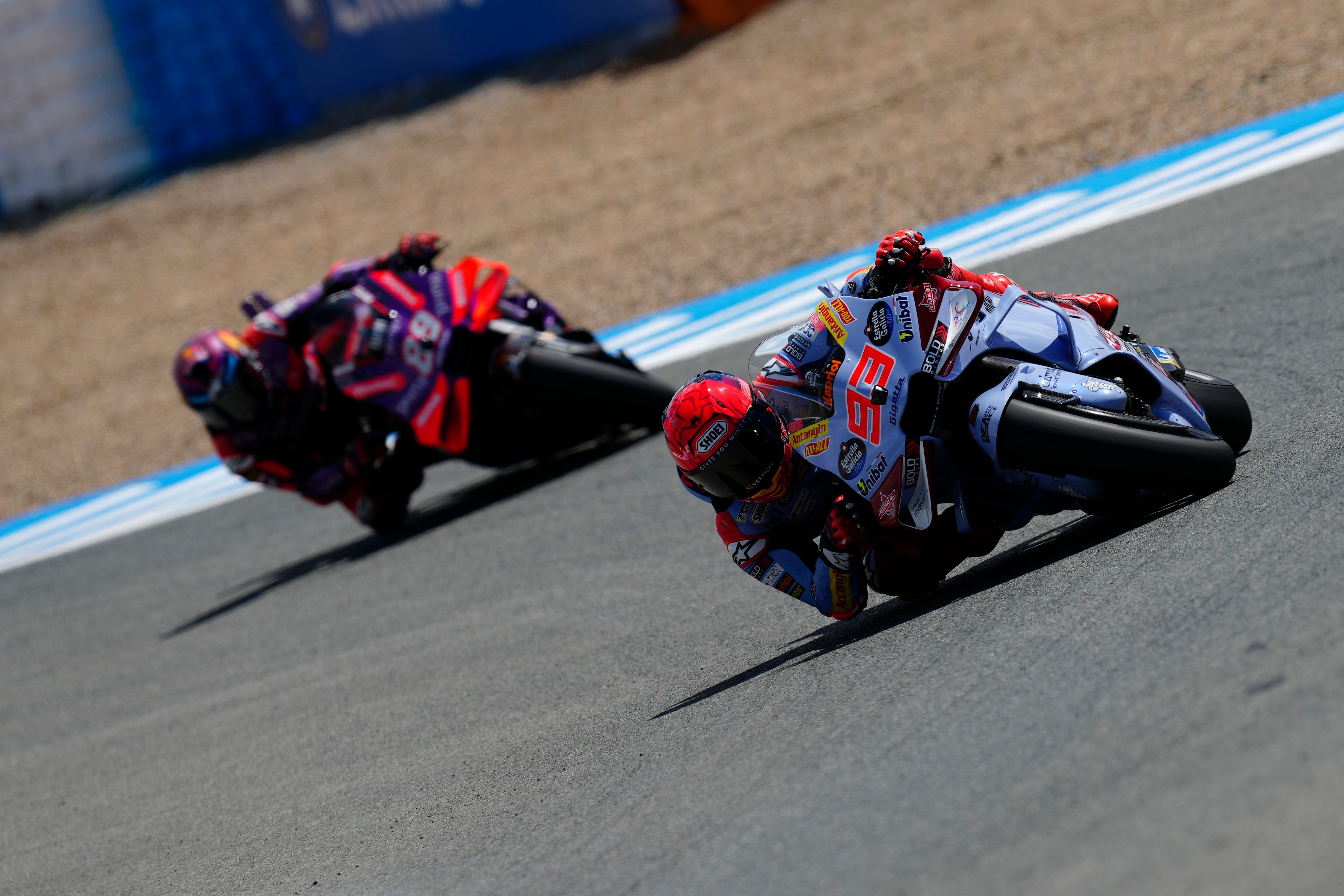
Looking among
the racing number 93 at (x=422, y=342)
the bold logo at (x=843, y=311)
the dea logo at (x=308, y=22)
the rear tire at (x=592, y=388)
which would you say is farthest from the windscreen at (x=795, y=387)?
the dea logo at (x=308, y=22)

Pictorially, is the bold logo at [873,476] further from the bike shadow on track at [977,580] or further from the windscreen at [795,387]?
the bike shadow on track at [977,580]

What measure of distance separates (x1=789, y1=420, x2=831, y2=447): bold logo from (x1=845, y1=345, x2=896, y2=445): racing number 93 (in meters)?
0.12

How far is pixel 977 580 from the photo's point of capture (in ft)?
17.6

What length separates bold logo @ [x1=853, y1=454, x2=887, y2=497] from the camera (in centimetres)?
512

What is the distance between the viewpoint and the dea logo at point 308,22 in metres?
19.8

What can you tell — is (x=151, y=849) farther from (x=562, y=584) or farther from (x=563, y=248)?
→ (x=563, y=248)

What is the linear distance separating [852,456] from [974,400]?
0.46 m

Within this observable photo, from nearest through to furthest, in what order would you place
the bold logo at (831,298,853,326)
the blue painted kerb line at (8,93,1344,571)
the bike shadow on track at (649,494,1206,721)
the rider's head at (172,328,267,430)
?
the bike shadow on track at (649,494,1206,721), the bold logo at (831,298,853,326), the rider's head at (172,328,267,430), the blue painted kerb line at (8,93,1344,571)

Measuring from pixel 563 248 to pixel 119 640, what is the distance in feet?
24.2

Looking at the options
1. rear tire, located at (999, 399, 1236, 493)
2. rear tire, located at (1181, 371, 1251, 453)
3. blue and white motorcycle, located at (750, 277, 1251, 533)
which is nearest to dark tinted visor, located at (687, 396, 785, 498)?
blue and white motorcycle, located at (750, 277, 1251, 533)

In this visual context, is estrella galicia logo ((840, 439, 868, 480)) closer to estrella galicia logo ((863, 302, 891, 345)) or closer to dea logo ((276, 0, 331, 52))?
estrella galicia logo ((863, 302, 891, 345))

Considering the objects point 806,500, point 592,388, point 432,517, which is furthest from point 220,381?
point 806,500

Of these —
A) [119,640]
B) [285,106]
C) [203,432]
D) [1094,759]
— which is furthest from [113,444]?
[1094,759]

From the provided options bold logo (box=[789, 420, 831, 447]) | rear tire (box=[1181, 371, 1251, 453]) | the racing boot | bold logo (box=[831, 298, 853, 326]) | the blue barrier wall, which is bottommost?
the blue barrier wall
